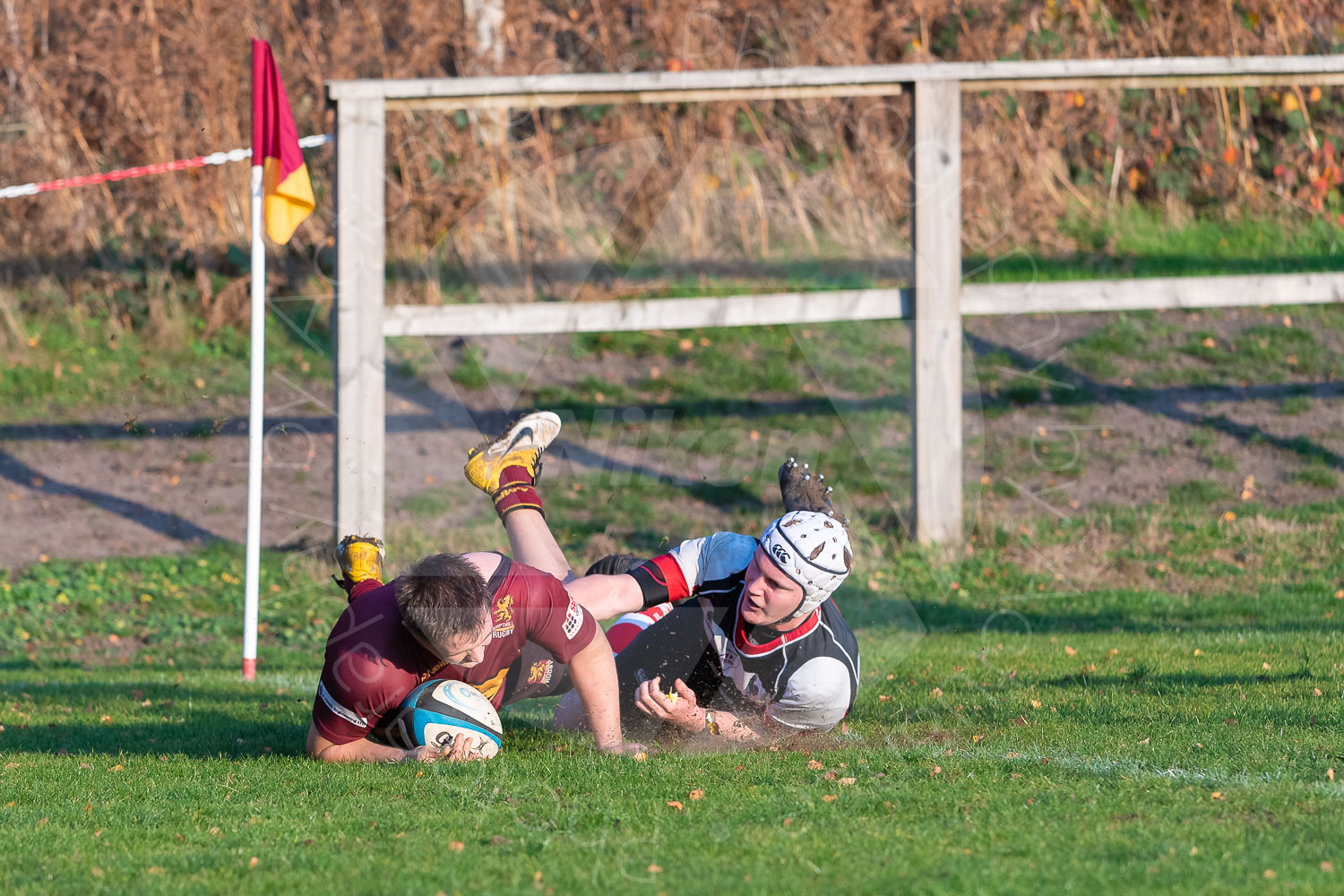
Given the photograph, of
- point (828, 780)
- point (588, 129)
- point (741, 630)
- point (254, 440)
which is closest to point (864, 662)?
point (741, 630)

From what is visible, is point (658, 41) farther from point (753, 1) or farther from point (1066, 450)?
point (1066, 450)

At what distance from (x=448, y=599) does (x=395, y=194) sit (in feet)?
29.8

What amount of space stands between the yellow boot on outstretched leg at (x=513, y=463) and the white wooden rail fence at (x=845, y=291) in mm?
2126

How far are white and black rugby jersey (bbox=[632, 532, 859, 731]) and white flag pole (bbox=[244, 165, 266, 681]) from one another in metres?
3.05

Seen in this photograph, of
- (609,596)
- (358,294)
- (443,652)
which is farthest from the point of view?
(358,294)

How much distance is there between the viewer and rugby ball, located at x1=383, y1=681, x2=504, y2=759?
16.9 ft

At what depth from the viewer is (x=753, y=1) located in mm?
14719

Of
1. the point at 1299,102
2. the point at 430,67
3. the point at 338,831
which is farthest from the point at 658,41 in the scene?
the point at 338,831

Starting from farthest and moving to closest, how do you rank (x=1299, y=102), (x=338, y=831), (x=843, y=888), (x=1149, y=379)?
(x=1299, y=102) < (x=1149, y=379) < (x=338, y=831) < (x=843, y=888)

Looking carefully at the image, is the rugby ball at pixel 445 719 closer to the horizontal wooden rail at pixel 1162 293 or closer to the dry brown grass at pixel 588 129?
the horizontal wooden rail at pixel 1162 293

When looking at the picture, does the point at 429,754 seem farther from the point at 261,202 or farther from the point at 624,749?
the point at 261,202

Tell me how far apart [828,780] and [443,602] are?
5.02 ft

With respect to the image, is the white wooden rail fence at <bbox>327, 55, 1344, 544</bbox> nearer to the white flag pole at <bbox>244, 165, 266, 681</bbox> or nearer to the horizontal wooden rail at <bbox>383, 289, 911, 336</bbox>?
the horizontal wooden rail at <bbox>383, 289, 911, 336</bbox>

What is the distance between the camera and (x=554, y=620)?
203 inches
